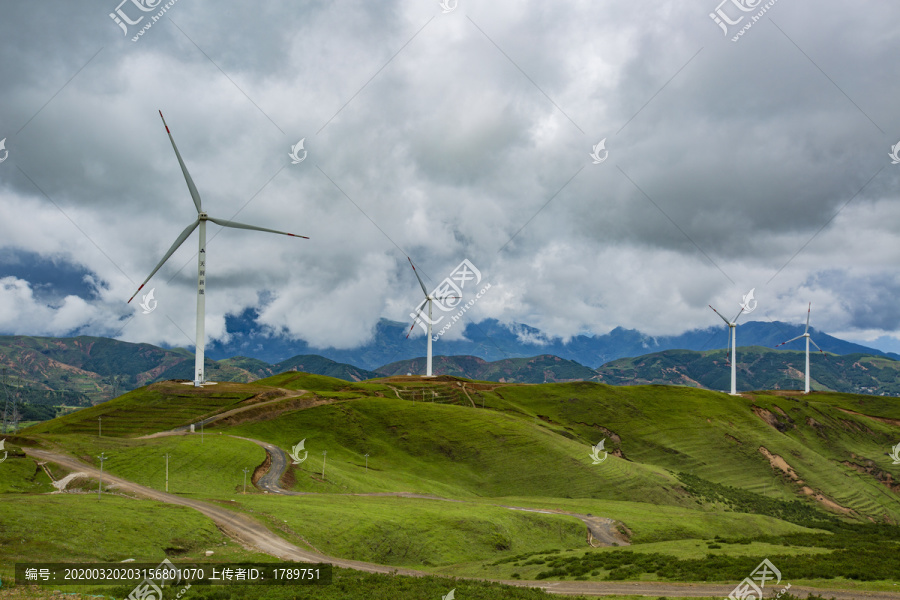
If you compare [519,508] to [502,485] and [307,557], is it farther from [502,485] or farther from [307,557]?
[307,557]

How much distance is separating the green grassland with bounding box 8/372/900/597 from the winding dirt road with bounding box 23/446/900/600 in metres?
2.48

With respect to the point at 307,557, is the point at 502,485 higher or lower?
lower

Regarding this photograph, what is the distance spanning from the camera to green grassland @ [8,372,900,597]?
54.9 metres

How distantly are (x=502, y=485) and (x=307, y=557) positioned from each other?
3059 inches

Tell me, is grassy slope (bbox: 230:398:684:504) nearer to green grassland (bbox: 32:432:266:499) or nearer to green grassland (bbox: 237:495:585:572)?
green grassland (bbox: 32:432:266:499)

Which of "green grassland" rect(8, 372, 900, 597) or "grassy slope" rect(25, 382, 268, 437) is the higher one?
"grassy slope" rect(25, 382, 268, 437)

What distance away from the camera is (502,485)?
12519 centimetres

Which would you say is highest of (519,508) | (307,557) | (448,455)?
(448,455)

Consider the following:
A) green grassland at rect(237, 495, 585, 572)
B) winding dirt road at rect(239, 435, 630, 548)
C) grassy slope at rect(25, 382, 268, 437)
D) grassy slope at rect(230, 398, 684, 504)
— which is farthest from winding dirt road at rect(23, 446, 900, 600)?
grassy slope at rect(25, 382, 268, 437)

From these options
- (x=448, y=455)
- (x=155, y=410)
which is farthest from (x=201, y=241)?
(x=448, y=455)

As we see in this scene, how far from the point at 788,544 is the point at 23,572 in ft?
228

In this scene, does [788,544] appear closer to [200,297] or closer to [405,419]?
[405,419]

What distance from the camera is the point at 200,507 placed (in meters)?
67.6

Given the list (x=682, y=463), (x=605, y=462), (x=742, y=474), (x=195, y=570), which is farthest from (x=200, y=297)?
(x=742, y=474)
